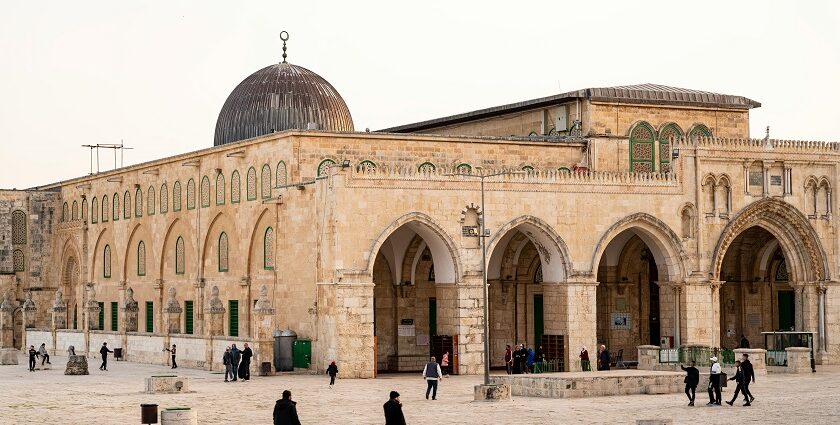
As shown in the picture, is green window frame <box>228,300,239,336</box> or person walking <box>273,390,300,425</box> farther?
green window frame <box>228,300,239,336</box>

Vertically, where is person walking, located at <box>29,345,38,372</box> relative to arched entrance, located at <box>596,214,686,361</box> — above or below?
below

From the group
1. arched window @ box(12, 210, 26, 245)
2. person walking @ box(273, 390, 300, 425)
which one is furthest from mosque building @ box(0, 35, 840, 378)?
person walking @ box(273, 390, 300, 425)

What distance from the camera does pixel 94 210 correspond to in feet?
192

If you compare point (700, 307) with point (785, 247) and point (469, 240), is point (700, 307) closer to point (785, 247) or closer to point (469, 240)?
point (785, 247)

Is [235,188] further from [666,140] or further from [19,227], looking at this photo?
[19,227]

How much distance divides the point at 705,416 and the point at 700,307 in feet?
52.8

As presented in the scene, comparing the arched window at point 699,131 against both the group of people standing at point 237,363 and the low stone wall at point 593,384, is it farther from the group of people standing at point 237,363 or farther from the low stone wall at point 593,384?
the group of people standing at point 237,363

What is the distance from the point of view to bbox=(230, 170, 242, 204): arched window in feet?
152

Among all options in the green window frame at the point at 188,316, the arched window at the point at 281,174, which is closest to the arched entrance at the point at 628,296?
the arched window at the point at 281,174

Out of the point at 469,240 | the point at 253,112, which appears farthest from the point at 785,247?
the point at 253,112

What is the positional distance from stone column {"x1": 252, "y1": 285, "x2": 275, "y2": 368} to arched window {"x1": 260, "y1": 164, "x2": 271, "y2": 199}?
4.78m

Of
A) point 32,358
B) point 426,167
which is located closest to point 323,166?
point 426,167

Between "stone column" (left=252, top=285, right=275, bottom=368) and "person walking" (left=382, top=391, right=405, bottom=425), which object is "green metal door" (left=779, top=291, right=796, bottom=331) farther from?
"person walking" (left=382, top=391, right=405, bottom=425)

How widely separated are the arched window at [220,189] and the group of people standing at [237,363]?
9.63 metres
